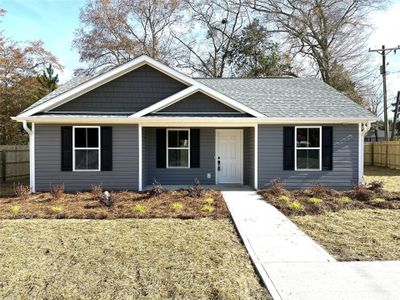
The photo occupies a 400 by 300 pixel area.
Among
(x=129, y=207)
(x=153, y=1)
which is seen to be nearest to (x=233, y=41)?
(x=153, y=1)

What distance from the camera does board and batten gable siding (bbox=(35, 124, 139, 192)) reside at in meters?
11.7

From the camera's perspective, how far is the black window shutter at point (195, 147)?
1315 cm

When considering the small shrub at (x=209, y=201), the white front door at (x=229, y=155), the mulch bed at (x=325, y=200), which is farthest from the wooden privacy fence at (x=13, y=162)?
the mulch bed at (x=325, y=200)

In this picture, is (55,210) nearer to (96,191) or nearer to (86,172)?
(96,191)

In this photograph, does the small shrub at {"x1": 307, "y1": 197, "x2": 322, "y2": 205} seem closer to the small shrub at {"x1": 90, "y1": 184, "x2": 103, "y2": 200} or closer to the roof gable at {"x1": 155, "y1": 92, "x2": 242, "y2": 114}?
the roof gable at {"x1": 155, "y1": 92, "x2": 242, "y2": 114}

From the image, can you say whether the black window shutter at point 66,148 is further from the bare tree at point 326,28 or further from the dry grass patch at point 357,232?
the bare tree at point 326,28

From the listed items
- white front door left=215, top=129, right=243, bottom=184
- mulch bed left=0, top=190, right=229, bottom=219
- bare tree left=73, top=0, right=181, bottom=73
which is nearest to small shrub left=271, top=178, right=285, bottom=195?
mulch bed left=0, top=190, right=229, bottom=219

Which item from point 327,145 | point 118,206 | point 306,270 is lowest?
point 306,270

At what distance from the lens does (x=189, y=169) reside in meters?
13.2

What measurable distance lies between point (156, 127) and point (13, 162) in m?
7.59

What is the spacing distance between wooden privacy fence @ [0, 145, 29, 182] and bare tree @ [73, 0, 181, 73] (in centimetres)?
1452

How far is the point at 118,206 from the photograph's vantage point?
9281 mm

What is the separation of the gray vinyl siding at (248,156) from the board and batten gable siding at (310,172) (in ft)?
1.92

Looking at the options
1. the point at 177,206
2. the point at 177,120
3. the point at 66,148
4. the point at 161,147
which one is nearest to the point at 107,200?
the point at 177,206
